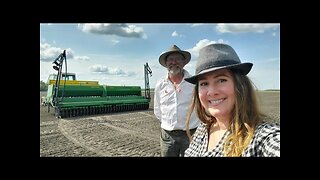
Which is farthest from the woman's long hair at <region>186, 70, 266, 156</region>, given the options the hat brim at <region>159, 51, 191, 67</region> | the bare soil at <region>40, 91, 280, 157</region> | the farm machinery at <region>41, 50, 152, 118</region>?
the farm machinery at <region>41, 50, 152, 118</region>

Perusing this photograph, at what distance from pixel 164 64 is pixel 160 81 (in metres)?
0.14

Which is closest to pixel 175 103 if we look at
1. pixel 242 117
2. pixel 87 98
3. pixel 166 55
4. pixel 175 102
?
pixel 175 102

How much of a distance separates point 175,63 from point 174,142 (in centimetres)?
52

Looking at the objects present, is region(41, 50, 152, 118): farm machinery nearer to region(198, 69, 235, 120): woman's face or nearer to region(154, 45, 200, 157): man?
region(154, 45, 200, 157): man

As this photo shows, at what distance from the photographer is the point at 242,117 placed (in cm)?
93

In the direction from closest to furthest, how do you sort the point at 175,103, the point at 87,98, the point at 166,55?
the point at 175,103, the point at 166,55, the point at 87,98

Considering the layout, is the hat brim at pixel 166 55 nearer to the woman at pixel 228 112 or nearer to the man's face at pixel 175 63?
the man's face at pixel 175 63

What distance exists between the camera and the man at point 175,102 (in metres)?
1.86

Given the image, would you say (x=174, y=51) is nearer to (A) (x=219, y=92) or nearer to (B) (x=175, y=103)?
(B) (x=175, y=103)

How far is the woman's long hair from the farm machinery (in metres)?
3.33

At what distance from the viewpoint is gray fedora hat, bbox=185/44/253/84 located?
3.15ft

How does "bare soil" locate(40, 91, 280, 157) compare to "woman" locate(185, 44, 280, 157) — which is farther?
"bare soil" locate(40, 91, 280, 157)

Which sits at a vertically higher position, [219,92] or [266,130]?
[219,92]
